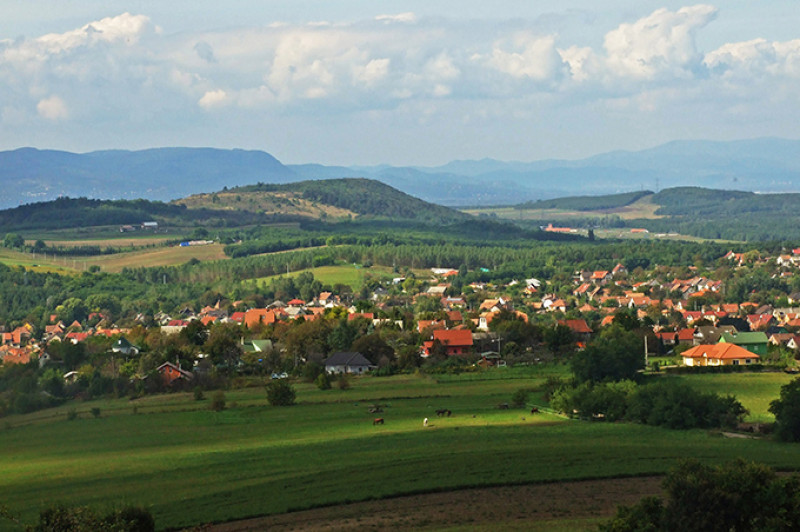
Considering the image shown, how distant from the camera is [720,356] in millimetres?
58125

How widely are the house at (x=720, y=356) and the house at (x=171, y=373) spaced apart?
2576 centimetres

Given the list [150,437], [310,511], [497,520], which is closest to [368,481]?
[310,511]

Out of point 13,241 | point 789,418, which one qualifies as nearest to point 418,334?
point 789,418

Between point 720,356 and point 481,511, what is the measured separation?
3390cm

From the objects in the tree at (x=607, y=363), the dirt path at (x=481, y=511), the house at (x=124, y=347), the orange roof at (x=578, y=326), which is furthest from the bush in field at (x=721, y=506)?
the orange roof at (x=578, y=326)

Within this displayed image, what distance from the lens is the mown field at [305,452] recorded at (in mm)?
29719

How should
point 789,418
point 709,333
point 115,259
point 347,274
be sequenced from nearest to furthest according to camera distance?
point 789,418
point 709,333
point 347,274
point 115,259

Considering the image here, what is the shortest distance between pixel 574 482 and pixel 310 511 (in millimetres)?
7546

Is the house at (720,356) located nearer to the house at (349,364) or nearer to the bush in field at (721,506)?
the house at (349,364)

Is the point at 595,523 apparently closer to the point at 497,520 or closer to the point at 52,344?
the point at 497,520

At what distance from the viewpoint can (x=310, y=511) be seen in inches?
1091

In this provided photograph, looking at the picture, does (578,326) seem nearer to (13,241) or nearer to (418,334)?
(418,334)

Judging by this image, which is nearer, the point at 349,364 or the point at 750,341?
the point at 349,364

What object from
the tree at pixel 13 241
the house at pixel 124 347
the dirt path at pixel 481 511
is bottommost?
the house at pixel 124 347
